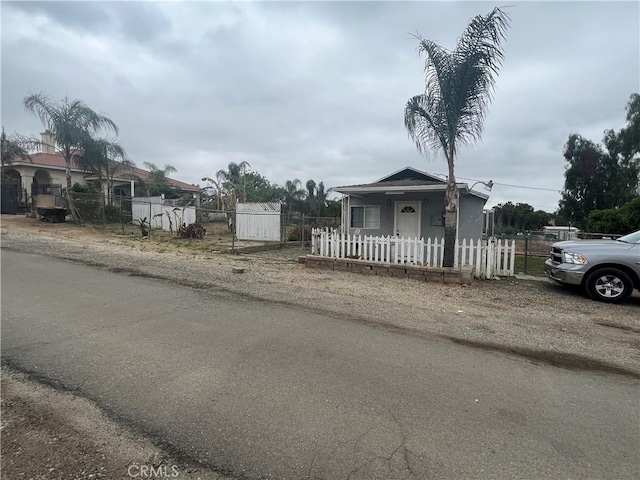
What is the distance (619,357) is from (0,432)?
6.19m

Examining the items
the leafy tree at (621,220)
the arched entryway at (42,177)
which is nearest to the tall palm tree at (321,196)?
the arched entryway at (42,177)

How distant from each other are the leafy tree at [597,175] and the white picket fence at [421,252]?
26.3 metres

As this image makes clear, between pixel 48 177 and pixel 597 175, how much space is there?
154 ft

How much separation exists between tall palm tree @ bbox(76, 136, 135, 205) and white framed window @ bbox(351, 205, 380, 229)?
53.6 ft

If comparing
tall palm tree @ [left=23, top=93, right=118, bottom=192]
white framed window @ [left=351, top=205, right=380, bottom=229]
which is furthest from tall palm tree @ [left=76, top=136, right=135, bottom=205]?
white framed window @ [left=351, top=205, right=380, bottom=229]

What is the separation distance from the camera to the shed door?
46.2 feet

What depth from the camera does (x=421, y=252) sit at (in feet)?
31.7

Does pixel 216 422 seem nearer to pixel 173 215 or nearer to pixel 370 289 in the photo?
pixel 370 289

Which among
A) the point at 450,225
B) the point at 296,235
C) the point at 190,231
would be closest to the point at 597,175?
the point at 296,235

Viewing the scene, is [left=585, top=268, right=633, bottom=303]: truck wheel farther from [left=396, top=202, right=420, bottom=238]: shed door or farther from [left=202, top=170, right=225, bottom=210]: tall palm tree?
[left=202, top=170, right=225, bottom=210]: tall palm tree

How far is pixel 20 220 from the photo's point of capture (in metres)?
20.5

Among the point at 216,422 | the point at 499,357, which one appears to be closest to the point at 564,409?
the point at 499,357

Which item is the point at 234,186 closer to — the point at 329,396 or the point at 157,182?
the point at 157,182

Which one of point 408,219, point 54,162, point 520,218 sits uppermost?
point 54,162
